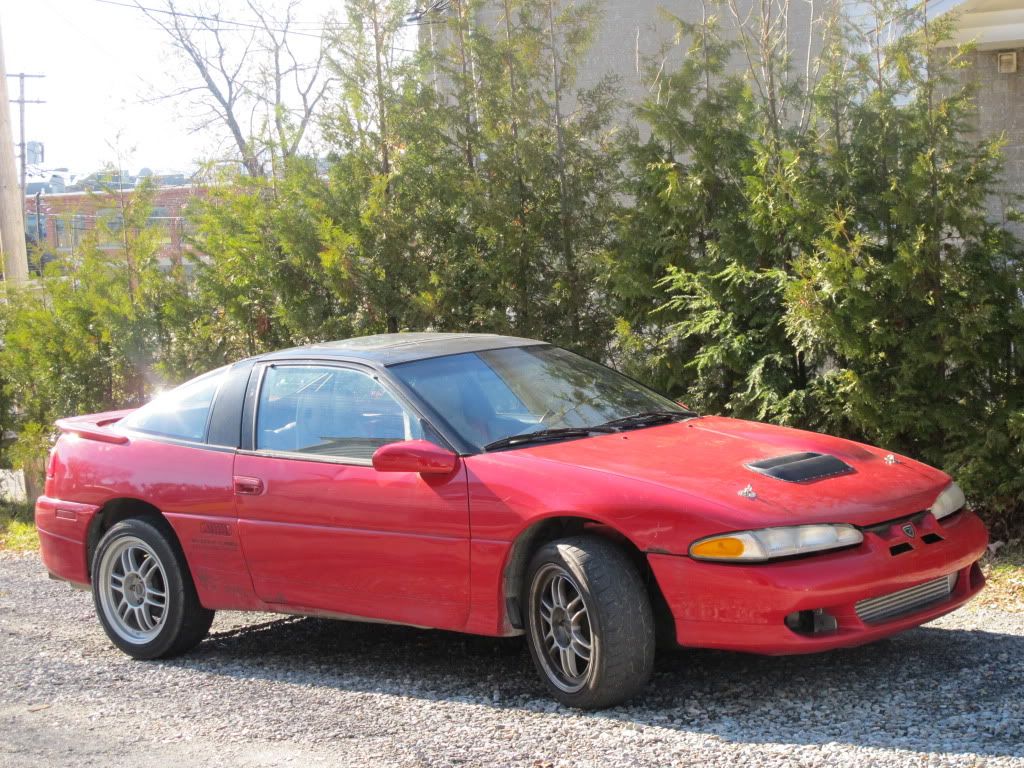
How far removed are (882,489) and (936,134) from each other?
10.4 ft

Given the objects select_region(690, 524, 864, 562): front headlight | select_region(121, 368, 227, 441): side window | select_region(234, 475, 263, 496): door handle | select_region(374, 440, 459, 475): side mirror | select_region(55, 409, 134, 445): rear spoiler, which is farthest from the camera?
select_region(55, 409, 134, 445): rear spoiler

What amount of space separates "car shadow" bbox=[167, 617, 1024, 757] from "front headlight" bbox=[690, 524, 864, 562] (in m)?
0.63

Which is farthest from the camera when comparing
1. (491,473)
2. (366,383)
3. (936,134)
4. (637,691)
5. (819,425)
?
(819,425)

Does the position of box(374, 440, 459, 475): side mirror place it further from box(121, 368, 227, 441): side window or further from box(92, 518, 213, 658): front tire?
box(92, 518, 213, 658): front tire

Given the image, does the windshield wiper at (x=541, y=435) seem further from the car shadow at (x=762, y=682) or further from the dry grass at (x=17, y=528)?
the dry grass at (x=17, y=528)

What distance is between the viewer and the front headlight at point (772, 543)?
436cm

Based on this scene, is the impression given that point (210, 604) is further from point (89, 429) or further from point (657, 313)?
point (657, 313)

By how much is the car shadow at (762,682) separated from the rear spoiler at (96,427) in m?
1.24

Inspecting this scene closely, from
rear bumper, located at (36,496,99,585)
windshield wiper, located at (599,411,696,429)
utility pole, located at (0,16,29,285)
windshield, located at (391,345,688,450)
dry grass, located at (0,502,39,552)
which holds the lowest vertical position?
dry grass, located at (0,502,39,552)

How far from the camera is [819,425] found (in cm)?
762

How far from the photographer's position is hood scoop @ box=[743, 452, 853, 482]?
4743 mm

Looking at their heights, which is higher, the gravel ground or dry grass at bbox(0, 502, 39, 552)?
the gravel ground

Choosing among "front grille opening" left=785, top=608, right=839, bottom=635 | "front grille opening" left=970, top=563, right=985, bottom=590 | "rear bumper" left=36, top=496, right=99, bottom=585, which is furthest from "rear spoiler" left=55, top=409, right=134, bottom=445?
"front grille opening" left=970, top=563, right=985, bottom=590

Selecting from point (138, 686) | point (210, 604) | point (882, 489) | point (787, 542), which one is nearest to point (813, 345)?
point (882, 489)
